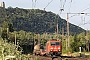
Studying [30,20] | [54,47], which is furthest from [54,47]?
[30,20]

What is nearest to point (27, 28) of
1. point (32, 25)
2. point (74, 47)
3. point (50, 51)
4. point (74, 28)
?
point (32, 25)

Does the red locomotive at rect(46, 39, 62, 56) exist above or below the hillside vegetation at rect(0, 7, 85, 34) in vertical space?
below

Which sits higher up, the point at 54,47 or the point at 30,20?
the point at 30,20

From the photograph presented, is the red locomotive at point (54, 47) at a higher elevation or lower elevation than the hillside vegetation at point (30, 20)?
lower

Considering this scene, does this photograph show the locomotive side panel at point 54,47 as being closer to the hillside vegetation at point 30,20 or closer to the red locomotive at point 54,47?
the red locomotive at point 54,47

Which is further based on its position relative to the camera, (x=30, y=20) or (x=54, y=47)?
(x=30, y=20)

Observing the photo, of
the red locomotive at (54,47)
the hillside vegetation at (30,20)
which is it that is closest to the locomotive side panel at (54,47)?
the red locomotive at (54,47)

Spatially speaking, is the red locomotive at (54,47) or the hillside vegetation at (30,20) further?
the hillside vegetation at (30,20)

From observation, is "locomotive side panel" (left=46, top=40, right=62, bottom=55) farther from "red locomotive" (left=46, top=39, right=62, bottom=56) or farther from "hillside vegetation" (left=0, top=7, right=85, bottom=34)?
"hillside vegetation" (left=0, top=7, right=85, bottom=34)

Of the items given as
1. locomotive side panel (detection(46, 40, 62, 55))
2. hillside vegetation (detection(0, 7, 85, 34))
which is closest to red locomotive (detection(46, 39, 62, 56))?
locomotive side panel (detection(46, 40, 62, 55))

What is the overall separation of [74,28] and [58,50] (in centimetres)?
9690

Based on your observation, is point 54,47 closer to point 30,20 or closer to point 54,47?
point 54,47

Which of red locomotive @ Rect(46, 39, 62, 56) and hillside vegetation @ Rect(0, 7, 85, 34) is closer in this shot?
red locomotive @ Rect(46, 39, 62, 56)

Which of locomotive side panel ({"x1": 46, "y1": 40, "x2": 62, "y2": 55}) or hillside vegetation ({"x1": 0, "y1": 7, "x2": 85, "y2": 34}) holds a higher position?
hillside vegetation ({"x1": 0, "y1": 7, "x2": 85, "y2": 34})
